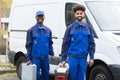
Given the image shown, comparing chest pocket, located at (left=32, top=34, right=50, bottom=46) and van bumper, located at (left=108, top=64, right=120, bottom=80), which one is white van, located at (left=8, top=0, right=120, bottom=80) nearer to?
van bumper, located at (left=108, top=64, right=120, bottom=80)

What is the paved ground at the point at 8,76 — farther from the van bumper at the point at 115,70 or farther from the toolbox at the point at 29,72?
the toolbox at the point at 29,72

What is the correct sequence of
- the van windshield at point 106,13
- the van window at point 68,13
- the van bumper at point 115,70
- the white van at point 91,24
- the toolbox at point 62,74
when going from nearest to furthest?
the toolbox at point 62,74 → the van bumper at point 115,70 → the white van at point 91,24 → the van windshield at point 106,13 → the van window at point 68,13

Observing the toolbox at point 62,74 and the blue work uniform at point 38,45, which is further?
the blue work uniform at point 38,45

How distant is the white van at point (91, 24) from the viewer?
9.06m

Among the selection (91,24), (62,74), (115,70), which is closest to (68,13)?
(91,24)

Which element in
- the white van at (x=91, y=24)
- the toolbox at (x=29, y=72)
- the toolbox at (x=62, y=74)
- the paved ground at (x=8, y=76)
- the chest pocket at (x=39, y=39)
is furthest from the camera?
the paved ground at (x=8, y=76)

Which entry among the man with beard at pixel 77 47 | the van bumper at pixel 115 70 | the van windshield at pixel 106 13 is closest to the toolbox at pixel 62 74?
the man with beard at pixel 77 47

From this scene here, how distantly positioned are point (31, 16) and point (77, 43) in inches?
173

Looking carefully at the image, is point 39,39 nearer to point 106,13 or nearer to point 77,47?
point 77,47

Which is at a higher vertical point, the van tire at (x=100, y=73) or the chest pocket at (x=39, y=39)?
the chest pocket at (x=39, y=39)

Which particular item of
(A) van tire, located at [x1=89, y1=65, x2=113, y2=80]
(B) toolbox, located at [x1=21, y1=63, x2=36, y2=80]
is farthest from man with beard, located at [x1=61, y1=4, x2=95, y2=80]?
(A) van tire, located at [x1=89, y1=65, x2=113, y2=80]

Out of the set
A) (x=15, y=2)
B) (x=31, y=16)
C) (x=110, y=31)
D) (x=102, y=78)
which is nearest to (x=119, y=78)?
(x=102, y=78)

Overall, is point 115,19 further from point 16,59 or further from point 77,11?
point 16,59

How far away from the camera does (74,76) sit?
24.4 feet
